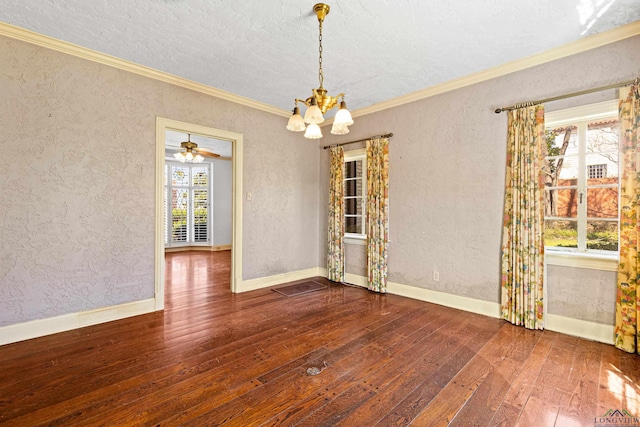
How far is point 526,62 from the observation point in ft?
10.0

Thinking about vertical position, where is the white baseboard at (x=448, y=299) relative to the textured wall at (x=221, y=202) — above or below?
below

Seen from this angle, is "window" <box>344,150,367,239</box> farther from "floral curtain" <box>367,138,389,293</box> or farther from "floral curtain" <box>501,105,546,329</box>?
"floral curtain" <box>501,105,546,329</box>

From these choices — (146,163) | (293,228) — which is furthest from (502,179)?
(146,163)

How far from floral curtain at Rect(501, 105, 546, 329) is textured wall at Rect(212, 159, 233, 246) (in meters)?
7.16

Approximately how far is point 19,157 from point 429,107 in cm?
446

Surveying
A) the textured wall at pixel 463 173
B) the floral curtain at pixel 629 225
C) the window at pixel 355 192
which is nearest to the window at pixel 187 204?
the window at pixel 355 192

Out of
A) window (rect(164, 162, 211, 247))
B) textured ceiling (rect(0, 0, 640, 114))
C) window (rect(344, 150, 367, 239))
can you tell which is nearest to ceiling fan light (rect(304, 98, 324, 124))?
textured ceiling (rect(0, 0, 640, 114))

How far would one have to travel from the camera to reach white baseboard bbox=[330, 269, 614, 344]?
8.83ft

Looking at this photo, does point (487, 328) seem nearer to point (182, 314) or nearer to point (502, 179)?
point (502, 179)

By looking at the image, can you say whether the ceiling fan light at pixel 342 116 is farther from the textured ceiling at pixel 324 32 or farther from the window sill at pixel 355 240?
the window sill at pixel 355 240

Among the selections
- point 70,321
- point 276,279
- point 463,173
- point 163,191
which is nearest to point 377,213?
point 463,173

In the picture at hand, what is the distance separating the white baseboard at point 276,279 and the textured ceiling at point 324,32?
2848 mm

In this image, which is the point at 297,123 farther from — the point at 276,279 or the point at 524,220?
the point at 276,279

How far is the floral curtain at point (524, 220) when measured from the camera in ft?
9.70
